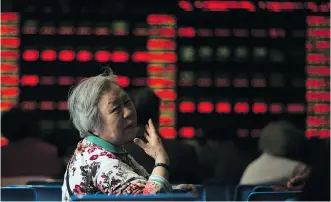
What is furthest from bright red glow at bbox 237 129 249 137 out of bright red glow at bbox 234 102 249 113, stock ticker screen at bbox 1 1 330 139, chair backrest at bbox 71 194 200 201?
chair backrest at bbox 71 194 200 201

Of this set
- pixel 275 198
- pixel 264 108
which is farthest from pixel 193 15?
pixel 275 198

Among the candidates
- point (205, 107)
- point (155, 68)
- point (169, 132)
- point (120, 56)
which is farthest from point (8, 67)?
point (205, 107)

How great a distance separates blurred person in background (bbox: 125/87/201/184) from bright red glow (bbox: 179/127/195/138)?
2.21 m

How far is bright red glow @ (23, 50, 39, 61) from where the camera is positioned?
23.6ft

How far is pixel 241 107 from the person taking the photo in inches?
289

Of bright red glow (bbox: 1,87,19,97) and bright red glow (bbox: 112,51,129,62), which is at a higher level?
bright red glow (bbox: 112,51,129,62)

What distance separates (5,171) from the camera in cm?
583

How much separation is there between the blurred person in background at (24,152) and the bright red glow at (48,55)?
4.56 feet

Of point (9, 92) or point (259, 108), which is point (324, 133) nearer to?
point (259, 108)

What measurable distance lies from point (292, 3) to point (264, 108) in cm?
92

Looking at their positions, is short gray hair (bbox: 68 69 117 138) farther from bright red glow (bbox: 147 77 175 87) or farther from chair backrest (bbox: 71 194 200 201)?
bright red glow (bbox: 147 77 175 87)

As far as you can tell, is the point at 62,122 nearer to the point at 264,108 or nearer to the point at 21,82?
the point at 21,82

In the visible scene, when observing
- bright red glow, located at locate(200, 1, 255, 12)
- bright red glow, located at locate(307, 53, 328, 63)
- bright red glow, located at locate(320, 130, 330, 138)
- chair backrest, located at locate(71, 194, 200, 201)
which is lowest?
bright red glow, located at locate(320, 130, 330, 138)

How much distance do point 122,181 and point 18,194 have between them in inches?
37.1
